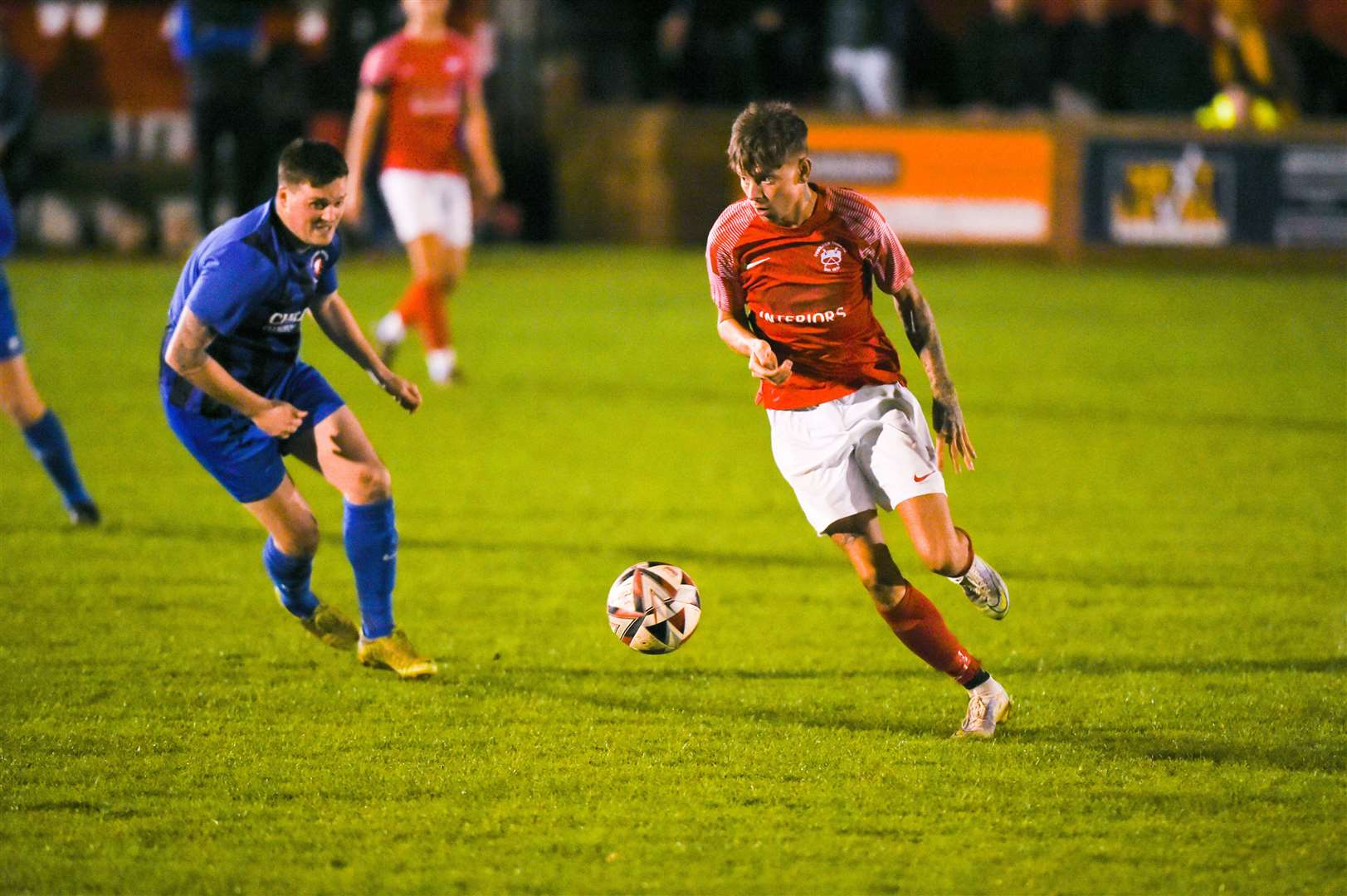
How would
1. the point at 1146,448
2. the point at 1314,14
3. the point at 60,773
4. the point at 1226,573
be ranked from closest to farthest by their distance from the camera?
the point at 60,773, the point at 1226,573, the point at 1146,448, the point at 1314,14

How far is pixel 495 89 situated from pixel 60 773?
17305 millimetres

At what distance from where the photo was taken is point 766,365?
486 centimetres

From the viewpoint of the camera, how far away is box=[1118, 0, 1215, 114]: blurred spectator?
64.1 ft

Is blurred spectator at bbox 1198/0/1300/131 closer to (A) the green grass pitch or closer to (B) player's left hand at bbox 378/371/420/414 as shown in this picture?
(A) the green grass pitch

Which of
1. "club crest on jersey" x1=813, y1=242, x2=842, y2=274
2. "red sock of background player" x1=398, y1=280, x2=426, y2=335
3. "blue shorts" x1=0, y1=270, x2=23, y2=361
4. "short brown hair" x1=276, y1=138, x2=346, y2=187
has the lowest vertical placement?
"red sock of background player" x1=398, y1=280, x2=426, y2=335

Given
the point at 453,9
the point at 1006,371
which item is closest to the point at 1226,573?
the point at 1006,371

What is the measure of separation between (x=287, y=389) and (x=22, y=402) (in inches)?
96.7

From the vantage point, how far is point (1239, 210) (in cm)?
1831

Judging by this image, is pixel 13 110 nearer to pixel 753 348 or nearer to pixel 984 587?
pixel 753 348

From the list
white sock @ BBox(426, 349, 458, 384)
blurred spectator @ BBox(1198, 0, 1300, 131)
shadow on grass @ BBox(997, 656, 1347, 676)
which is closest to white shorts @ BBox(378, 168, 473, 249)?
white sock @ BBox(426, 349, 458, 384)

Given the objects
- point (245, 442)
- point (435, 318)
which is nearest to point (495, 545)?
point (245, 442)

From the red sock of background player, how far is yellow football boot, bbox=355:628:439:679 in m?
6.11

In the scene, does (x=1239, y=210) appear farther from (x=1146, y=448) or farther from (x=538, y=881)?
(x=538, y=881)

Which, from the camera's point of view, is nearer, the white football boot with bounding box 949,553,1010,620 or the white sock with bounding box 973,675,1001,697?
the white sock with bounding box 973,675,1001,697
